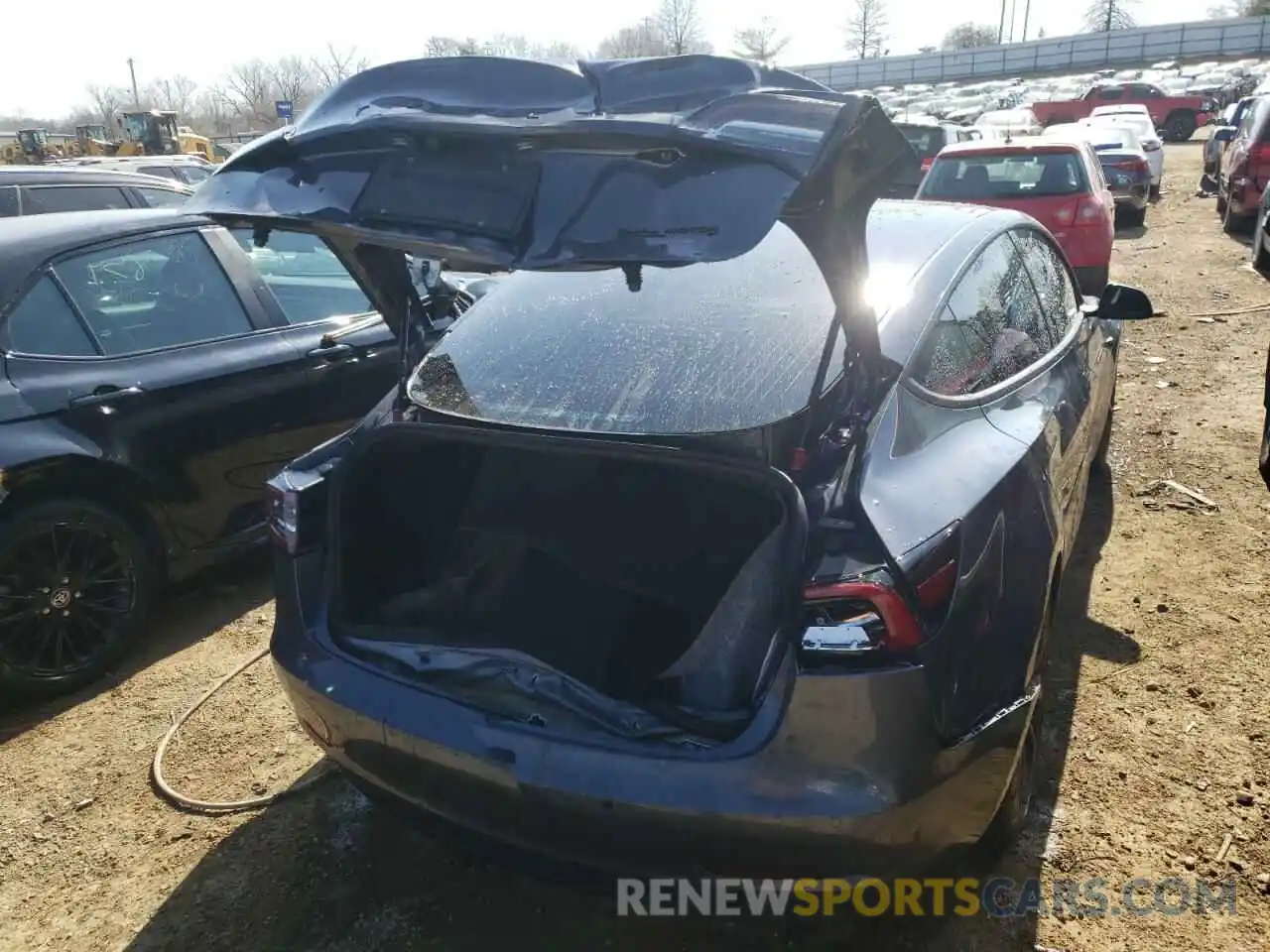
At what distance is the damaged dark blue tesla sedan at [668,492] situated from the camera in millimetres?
1859

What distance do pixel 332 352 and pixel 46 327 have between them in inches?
44.5

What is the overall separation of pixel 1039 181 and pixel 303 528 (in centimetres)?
821

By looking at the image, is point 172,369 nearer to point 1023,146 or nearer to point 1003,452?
point 1003,452

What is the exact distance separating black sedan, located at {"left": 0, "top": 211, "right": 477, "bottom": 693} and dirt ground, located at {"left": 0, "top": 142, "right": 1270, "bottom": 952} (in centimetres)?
36

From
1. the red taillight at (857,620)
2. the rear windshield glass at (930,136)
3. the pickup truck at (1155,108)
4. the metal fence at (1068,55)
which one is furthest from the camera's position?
the metal fence at (1068,55)

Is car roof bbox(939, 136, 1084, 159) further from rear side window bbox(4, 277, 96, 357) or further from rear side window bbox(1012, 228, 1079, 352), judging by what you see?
→ rear side window bbox(4, 277, 96, 357)

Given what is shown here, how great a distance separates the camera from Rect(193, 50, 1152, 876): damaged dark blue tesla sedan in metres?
1.86

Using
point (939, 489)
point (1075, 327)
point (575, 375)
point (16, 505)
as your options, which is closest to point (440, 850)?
point (575, 375)

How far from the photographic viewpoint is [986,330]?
2.83 m

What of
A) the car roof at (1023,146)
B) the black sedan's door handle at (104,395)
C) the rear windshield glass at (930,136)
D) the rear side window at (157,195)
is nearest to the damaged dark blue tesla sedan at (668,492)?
the black sedan's door handle at (104,395)

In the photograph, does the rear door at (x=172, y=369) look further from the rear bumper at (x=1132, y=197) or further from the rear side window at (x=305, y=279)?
the rear bumper at (x=1132, y=197)

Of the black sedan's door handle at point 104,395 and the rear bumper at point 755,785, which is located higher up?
the black sedan's door handle at point 104,395

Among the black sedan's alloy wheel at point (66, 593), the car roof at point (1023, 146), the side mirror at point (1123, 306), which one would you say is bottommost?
the black sedan's alloy wheel at point (66, 593)

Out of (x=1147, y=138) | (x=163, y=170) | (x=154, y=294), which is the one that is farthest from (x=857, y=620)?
(x=1147, y=138)
